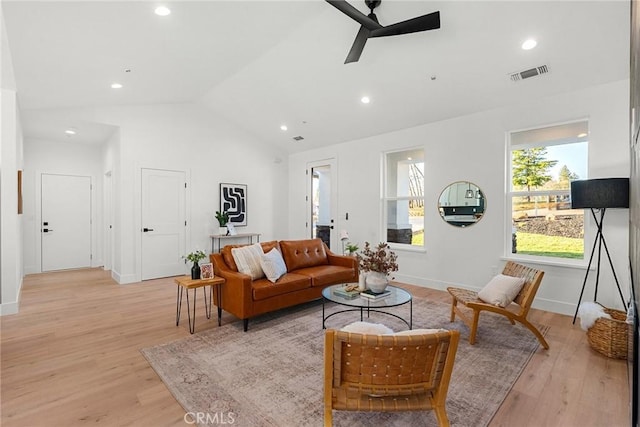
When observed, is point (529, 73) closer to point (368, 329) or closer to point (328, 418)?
point (368, 329)

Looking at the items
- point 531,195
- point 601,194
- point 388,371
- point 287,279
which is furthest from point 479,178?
point 388,371

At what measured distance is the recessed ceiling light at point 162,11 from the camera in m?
2.80

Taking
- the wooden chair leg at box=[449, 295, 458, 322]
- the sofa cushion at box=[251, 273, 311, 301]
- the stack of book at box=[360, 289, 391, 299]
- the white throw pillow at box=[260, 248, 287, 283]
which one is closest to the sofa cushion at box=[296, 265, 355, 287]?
the sofa cushion at box=[251, 273, 311, 301]

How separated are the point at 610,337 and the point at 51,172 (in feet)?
29.3

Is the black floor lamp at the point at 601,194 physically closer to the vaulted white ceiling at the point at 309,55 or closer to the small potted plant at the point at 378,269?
the vaulted white ceiling at the point at 309,55

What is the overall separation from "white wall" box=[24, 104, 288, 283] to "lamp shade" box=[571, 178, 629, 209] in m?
5.78

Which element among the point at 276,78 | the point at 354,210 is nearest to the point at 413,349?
the point at 276,78

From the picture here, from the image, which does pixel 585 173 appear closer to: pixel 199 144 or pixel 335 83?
pixel 335 83

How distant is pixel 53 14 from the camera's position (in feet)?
8.48

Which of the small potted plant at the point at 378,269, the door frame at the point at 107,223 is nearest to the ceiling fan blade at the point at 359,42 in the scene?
the small potted plant at the point at 378,269

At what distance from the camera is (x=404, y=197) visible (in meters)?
5.58

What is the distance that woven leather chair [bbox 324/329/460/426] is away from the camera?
137 centimetres

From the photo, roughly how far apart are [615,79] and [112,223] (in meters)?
8.04

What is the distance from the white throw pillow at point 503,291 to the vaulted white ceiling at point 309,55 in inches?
94.5
